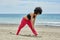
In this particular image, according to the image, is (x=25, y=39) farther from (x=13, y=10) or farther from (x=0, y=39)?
(x=13, y=10)

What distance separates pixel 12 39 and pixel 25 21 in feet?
4.62

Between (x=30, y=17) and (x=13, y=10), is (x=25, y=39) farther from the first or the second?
(x=13, y=10)

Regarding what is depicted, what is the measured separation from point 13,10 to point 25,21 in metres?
31.1

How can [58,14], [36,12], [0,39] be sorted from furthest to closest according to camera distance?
[58,14], [36,12], [0,39]

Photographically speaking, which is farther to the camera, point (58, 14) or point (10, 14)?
point (10, 14)

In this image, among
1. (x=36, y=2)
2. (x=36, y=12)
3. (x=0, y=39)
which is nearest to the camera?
(x=0, y=39)

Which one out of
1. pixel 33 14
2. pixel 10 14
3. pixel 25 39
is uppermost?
pixel 33 14

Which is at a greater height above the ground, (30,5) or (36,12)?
(36,12)

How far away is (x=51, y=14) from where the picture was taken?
1564 inches

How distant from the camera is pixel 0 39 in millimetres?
6883

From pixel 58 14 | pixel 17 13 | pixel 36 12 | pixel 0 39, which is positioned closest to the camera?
pixel 0 39

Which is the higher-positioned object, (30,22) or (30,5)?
(30,22)

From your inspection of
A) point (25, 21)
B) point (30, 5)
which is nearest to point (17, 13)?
point (30, 5)

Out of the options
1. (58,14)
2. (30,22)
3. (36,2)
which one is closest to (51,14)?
(58,14)
